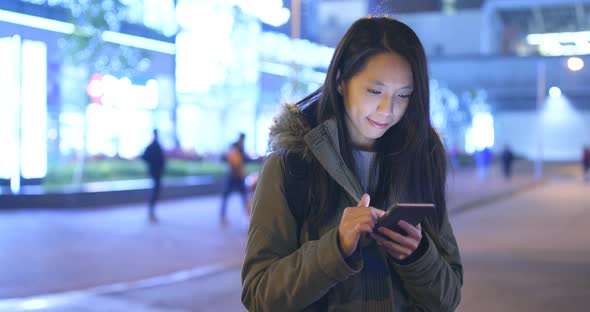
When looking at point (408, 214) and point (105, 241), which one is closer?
point (408, 214)

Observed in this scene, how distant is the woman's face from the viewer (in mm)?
1946

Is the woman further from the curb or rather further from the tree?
the tree

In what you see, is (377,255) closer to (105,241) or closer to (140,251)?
(140,251)

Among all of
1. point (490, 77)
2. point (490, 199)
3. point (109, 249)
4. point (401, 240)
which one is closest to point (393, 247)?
point (401, 240)

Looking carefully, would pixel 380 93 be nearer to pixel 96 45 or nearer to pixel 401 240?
pixel 401 240

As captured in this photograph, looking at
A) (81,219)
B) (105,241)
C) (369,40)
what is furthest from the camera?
(81,219)

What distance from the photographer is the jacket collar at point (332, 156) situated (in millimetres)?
1910

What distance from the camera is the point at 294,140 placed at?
6.50 feet

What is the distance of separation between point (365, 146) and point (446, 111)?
175 ft

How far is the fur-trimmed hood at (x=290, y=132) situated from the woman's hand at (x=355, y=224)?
0.88 ft

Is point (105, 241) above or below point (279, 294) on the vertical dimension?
below

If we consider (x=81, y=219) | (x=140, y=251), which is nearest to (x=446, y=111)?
(x=81, y=219)

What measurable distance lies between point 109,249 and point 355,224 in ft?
33.7

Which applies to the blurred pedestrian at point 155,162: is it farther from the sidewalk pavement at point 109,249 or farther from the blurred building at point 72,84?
the blurred building at point 72,84
